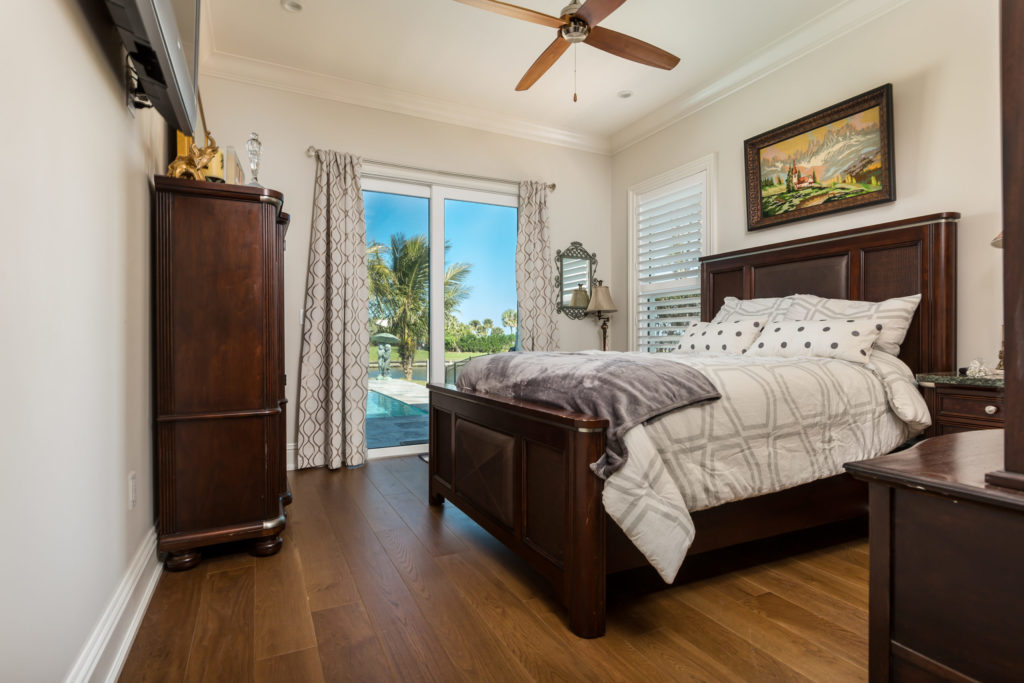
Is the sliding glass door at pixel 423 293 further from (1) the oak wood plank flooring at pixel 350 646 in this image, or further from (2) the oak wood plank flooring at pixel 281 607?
(1) the oak wood plank flooring at pixel 350 646

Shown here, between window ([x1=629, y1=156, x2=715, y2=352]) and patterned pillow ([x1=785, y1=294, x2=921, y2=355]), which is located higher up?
window ([x1=629, y1=156, x2=715, y2=352])

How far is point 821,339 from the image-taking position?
274cm

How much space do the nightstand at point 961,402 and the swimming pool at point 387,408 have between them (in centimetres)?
341

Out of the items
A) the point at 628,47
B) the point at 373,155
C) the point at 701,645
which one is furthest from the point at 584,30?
the point at 701,645

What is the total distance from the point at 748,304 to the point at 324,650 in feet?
10.1

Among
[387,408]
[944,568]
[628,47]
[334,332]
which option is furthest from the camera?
[387,408]

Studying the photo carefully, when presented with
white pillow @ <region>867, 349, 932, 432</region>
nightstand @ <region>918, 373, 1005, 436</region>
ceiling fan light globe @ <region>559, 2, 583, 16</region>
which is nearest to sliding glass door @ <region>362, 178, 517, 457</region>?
ceiling fan light globe @ <region>559, 2, 583, 16</region>

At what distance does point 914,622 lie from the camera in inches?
28.1

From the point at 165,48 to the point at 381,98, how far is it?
2.91 meters

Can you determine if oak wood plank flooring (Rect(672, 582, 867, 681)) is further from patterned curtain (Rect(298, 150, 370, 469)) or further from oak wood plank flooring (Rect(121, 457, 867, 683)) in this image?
patterned curtain (Rect(298, 150, 370, 469))

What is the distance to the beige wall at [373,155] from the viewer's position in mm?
3896

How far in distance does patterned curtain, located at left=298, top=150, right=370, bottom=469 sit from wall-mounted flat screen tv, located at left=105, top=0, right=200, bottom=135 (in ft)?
5.98

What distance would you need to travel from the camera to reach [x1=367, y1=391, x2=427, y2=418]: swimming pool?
170 inches

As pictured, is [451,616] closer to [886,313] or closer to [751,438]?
[751,438]
